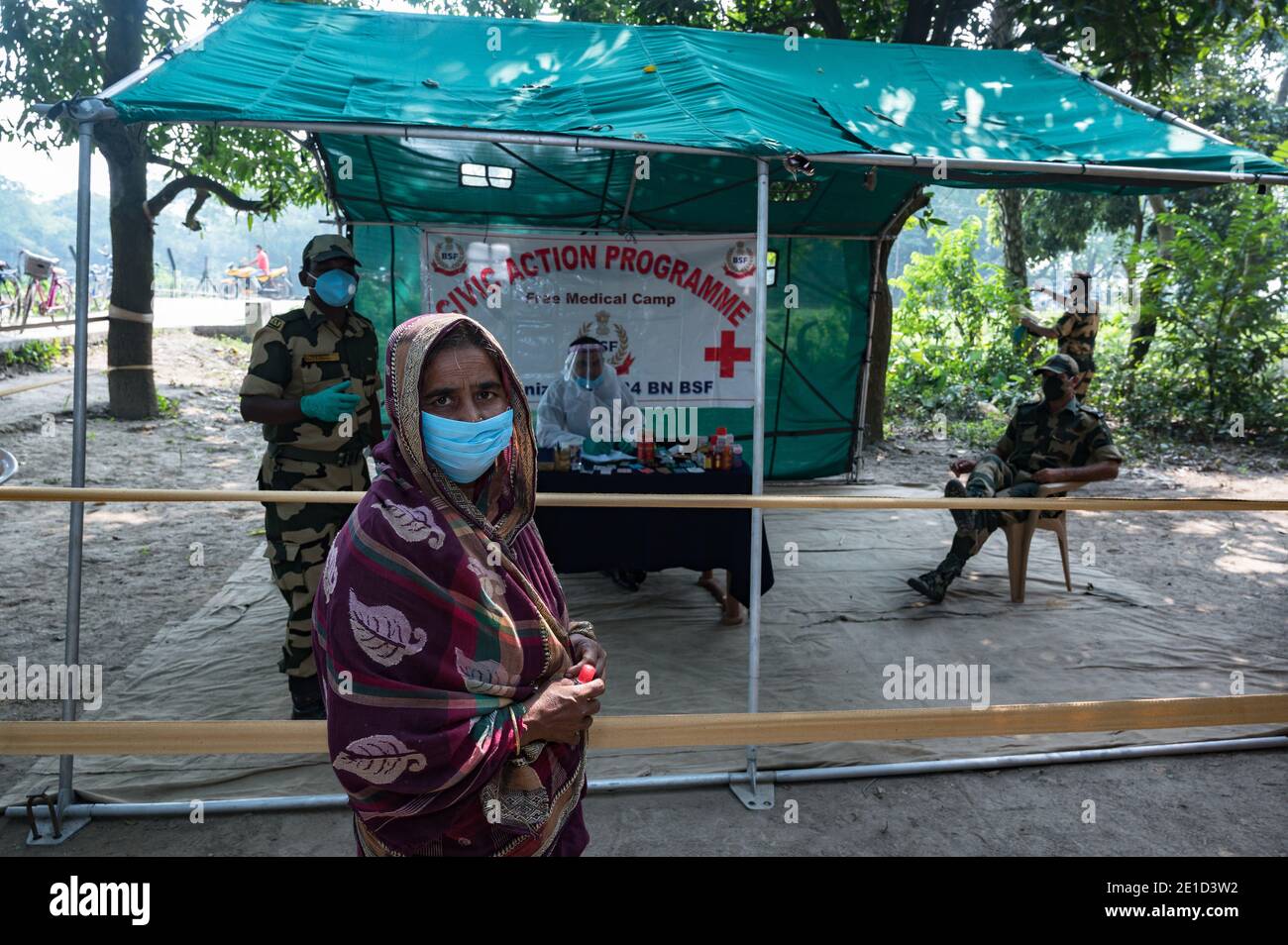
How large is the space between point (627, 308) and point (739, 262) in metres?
0.96

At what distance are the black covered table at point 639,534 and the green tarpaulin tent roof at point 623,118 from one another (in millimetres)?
1799

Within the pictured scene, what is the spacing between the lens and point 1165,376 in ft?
41.1

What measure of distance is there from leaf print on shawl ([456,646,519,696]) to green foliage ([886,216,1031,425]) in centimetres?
1278

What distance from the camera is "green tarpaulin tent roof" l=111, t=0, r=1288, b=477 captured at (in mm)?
3422

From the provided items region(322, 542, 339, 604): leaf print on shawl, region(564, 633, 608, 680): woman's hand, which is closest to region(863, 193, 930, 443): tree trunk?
region(564, 633, 608, 680): woman's hand

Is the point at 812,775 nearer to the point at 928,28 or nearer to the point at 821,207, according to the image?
the point at 821,207

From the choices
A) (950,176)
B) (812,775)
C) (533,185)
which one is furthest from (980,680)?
(533,185)

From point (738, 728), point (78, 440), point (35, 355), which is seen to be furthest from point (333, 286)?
point (35, 355)

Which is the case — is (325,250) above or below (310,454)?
above

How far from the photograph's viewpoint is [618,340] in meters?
6.83

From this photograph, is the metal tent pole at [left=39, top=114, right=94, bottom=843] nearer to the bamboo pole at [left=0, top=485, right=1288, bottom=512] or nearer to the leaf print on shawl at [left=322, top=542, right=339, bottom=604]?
the bamboo pole at [left=0, top=485, right=1288, bottom=512]

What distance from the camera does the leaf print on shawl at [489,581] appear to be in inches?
59.1

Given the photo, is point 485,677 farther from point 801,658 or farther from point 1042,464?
point 1042,464

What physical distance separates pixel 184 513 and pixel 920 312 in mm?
12572
